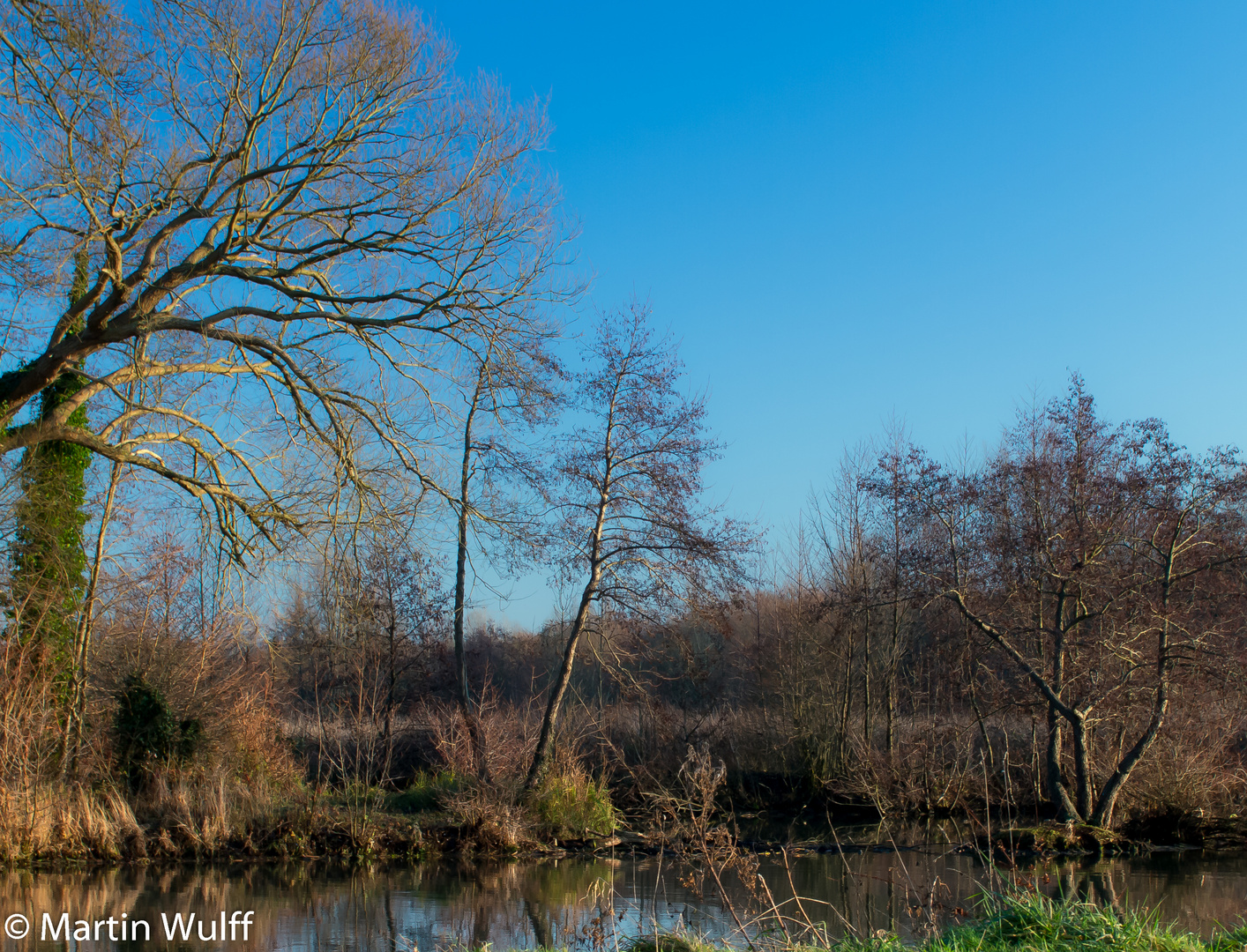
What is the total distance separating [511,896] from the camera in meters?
12.8

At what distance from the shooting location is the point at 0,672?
13.6m

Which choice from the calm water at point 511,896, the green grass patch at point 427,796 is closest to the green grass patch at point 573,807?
the calm water at point 511,896

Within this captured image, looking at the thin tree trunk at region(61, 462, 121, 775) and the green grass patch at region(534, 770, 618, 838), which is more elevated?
the thin tree trunk at region(61, 462, 121, 775)

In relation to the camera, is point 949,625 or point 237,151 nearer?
point 237,151

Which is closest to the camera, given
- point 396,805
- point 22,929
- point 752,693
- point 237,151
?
point 22,929

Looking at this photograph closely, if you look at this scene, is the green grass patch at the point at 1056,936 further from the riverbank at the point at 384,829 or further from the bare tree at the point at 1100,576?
the bare tree at the point at 1100,576

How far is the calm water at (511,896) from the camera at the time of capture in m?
9.98

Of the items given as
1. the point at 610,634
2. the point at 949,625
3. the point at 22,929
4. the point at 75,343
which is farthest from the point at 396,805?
the point at 949,625

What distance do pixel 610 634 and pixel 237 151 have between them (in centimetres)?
1128

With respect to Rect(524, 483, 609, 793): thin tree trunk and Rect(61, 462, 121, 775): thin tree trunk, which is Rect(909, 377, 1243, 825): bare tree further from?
Rect(61, 462, 121, 775): thin tree trunk

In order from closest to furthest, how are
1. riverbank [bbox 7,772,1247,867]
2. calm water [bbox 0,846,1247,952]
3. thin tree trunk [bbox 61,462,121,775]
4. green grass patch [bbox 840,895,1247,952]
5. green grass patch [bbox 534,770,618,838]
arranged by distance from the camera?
1. green grass patch [bbox 840,895,1247,952]
2. calm water [bbox 0,846,1247,952]
3. riverbank [bbox 7,772,1247,867]
4. thin tree trunk [bbox 61,462,121,775]
5. green grass patch [bbox 534,770,618,838]

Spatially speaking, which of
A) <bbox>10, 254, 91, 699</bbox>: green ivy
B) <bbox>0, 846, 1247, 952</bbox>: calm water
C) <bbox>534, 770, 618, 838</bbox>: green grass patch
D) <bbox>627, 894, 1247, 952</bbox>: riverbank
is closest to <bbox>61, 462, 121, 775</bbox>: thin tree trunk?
<bbox>10, 254, 91, 699</bbox>: green ivy

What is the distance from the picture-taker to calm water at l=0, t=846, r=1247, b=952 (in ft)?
32.8

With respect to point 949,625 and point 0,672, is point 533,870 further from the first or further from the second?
point 949,625
